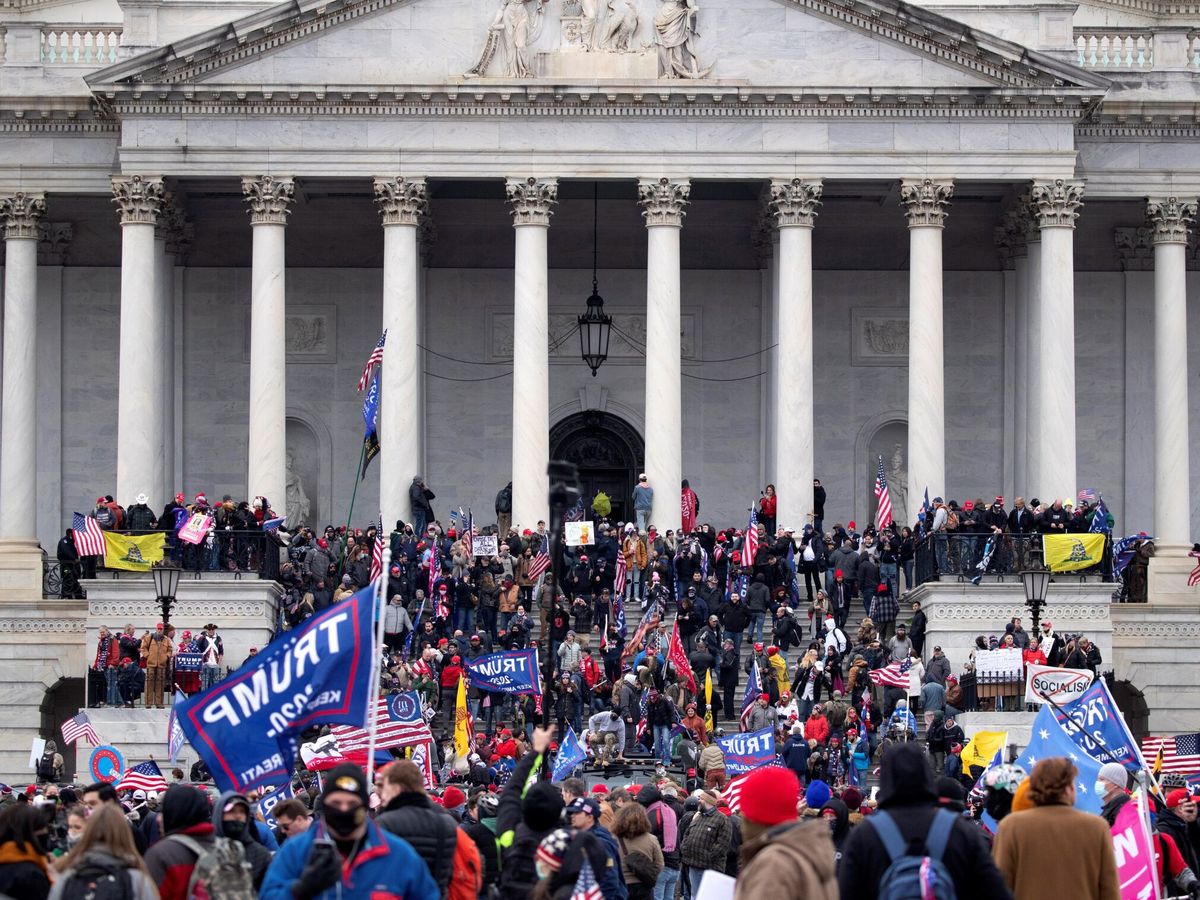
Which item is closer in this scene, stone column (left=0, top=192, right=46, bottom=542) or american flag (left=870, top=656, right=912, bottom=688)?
american flag (left=870, top=656, right=912, bottom=688)

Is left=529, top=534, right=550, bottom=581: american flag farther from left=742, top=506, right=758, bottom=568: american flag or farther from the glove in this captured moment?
the glove

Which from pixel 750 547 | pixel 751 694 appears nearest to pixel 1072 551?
pixel 750 547

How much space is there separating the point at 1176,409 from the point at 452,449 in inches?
685

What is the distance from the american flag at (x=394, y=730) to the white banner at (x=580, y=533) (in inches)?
530

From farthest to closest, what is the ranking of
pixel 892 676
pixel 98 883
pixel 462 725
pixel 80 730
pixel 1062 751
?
pixel 892 676
pixel 462 725
pixel 80 730
pixel 1062 751
pixel 98 883

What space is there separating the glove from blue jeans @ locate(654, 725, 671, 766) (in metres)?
28.4

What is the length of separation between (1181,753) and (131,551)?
26033mm

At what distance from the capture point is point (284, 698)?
1909cm

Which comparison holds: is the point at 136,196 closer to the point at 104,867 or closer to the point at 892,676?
the point at 892,676

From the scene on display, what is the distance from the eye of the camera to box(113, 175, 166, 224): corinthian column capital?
57656 millimetres

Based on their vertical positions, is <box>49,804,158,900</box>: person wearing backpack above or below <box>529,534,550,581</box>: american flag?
below

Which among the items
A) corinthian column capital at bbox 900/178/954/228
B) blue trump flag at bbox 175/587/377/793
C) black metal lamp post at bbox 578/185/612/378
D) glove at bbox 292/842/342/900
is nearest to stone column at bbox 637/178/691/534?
black metal lamp post at bbox 578/185/612/378

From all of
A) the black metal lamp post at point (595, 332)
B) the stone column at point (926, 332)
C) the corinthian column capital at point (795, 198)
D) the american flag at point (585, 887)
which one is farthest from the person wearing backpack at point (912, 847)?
the black metal lamp post at point (595, 332)

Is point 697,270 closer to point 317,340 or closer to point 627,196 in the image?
point 627,196
